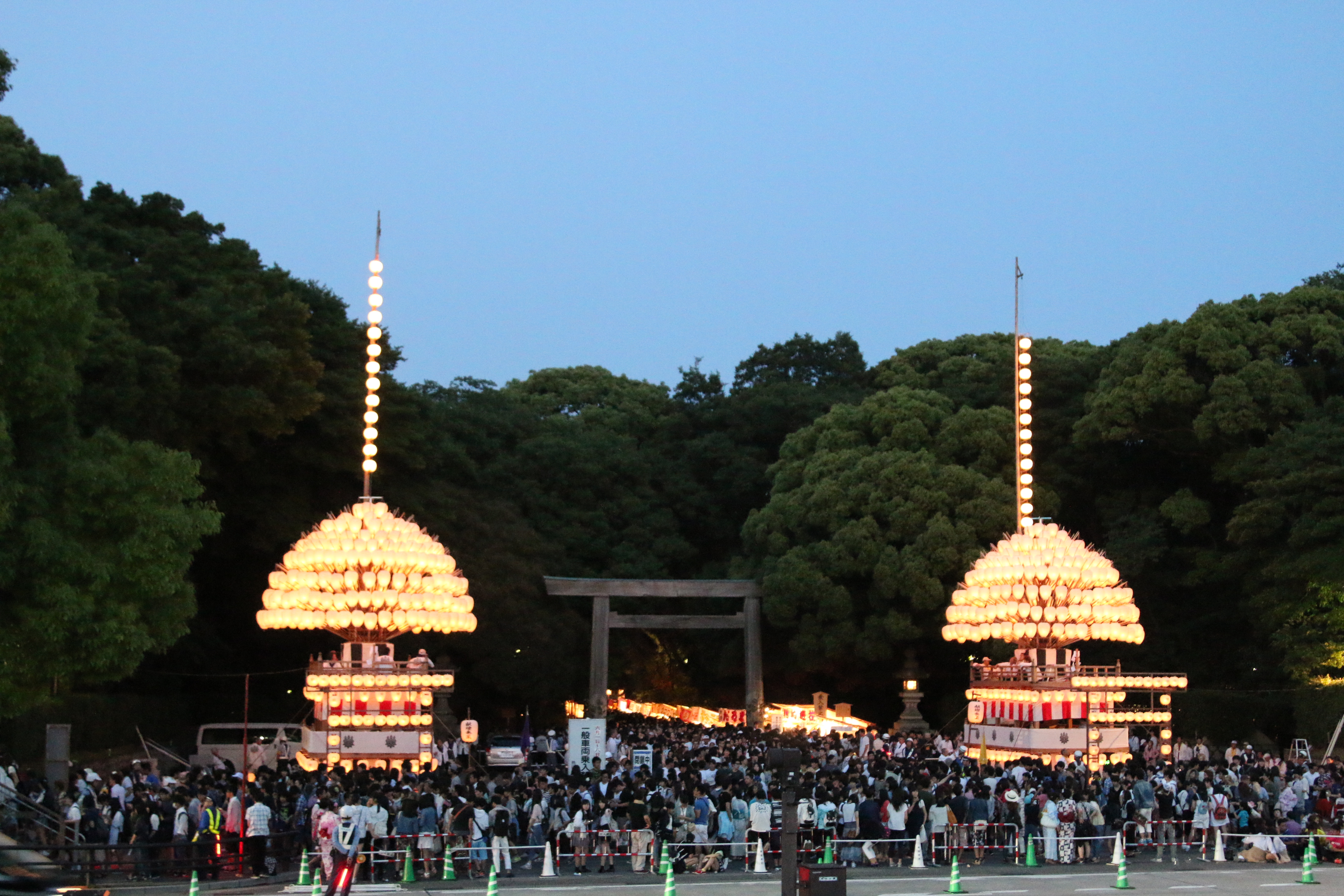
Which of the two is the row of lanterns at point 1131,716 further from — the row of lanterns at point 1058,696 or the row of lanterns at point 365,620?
the row of lanterns at point 365,620

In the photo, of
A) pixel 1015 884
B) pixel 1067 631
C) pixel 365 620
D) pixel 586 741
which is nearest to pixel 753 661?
pixel 1067 631

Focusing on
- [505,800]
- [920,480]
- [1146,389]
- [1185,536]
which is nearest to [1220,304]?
[1146,389]

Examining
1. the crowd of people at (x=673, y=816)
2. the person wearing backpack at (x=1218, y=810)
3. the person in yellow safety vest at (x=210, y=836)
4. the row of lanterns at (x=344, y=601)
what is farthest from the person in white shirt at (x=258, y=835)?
the person wearing backpack at (x=1218, y=810)

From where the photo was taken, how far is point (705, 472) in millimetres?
49000

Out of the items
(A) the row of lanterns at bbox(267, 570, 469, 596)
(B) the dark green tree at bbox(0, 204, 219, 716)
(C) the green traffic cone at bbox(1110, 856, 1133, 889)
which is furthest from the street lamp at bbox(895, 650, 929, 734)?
(B) the dark green tree at bbox(0, 204, 219, 716)

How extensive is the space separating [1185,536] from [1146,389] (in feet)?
15.0

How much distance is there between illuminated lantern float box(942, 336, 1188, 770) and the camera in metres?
29.9

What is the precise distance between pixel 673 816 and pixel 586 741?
6.66 meters

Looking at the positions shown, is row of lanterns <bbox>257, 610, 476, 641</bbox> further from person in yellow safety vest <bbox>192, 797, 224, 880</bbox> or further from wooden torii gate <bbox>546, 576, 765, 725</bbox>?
wooden torii gate <bbox>546, 576, 765, 725</bbox>

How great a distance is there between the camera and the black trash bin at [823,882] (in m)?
12.8

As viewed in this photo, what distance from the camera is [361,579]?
28.3 metres

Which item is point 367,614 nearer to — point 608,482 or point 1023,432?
point 1023,432

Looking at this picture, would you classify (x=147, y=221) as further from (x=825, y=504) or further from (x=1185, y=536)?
(x=1185, y=536)

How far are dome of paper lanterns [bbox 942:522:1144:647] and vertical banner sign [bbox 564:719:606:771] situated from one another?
31.6 feet
